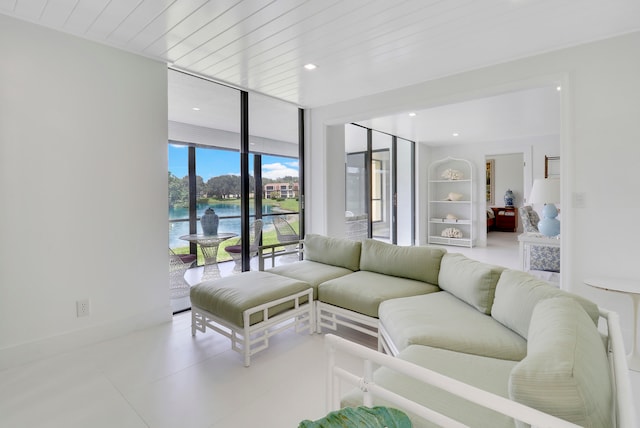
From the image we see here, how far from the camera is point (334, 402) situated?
1.12m

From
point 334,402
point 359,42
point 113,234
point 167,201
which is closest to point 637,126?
point 359,42

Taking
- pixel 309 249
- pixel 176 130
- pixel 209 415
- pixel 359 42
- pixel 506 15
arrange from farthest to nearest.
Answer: pixel 309 249 < pixel 176 130 < pixel 359 42 < pixel 506 15 < pixel 209 415

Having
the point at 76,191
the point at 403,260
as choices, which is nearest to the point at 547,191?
the point at 403,260

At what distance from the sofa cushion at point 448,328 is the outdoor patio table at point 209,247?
213 cm

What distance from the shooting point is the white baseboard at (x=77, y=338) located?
2.26 metres

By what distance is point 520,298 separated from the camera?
1.74 m

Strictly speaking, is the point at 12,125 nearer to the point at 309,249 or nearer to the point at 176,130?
the point at 176,130

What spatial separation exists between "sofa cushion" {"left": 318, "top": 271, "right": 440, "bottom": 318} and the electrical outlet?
→ 1.90 meters

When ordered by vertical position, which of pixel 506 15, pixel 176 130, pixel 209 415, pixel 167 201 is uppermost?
pixel 506 15

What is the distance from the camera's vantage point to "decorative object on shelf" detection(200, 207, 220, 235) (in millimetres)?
3559

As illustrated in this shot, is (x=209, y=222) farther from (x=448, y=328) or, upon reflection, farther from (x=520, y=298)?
(x=520, y=298)

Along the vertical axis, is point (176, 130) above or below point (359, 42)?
below

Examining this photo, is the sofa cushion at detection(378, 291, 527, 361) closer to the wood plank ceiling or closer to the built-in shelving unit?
the wood plank ceiling

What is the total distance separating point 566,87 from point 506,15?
3.19 feet
